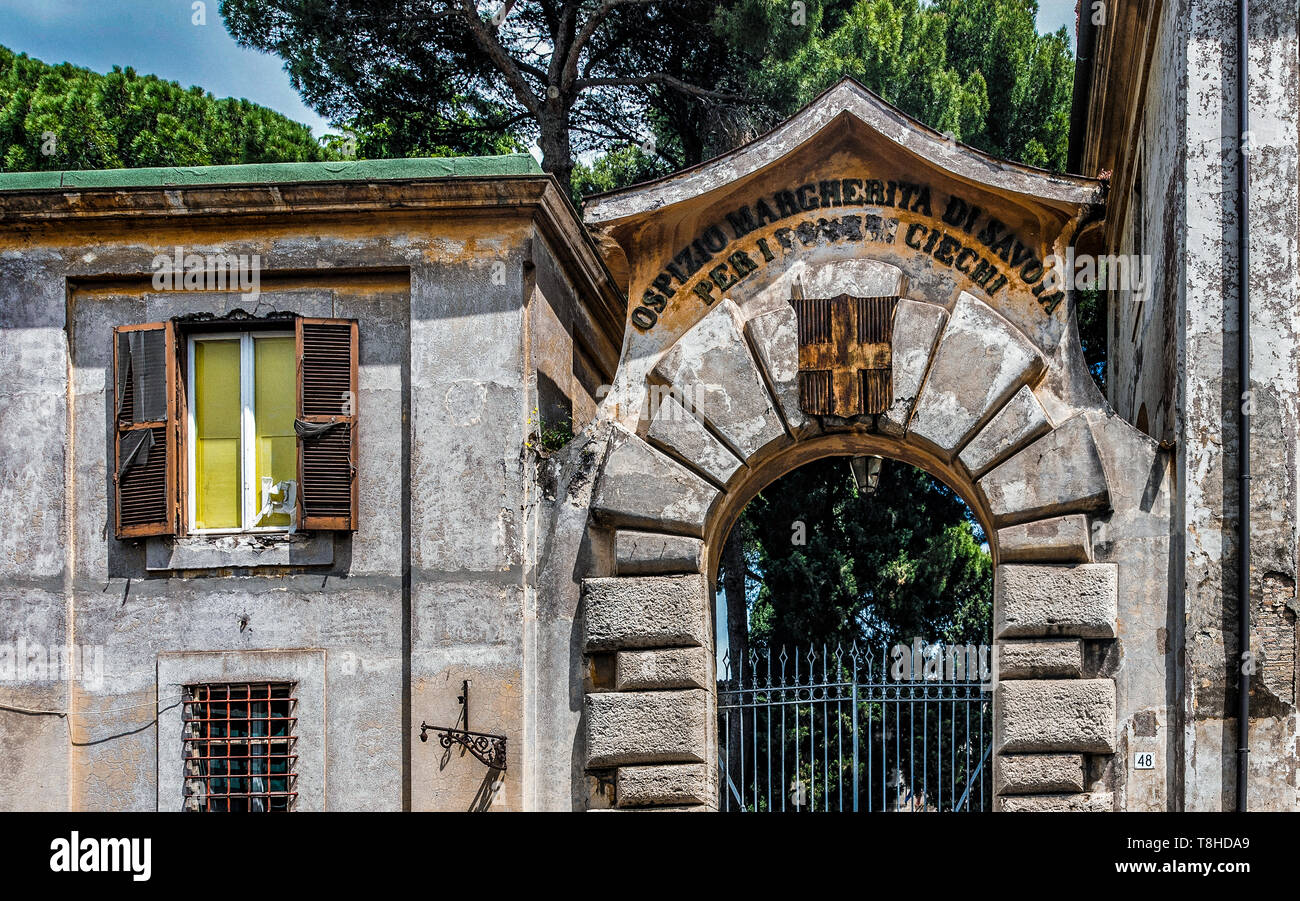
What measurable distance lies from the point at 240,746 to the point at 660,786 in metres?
3.03

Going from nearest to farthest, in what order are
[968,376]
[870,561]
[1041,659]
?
[1041,659] < [968,376] < [870,561]

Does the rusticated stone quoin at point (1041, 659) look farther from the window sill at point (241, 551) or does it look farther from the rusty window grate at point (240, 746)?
the rusty window grate at point (240, 746)

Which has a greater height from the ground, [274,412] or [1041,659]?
[274,412]

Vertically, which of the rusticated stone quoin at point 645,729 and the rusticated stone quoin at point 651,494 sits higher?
the rusticated stone quoin at point 651,494

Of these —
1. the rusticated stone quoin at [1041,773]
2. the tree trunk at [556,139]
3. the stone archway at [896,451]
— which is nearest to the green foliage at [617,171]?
the tree trunk at [556,139]

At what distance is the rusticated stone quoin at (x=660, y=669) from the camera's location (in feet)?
36.2

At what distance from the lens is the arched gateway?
35.1ft

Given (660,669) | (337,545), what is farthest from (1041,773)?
(337,545)

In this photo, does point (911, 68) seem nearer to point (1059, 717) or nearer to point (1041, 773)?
point (1059, 717)

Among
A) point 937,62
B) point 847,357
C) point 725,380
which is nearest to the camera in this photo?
point 847,357

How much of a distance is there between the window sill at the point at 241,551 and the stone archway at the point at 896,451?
200cm

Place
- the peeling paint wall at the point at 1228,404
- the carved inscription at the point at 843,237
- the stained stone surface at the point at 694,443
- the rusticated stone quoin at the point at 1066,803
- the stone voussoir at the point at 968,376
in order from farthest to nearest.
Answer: the carved inscription at the point at 843,237, the stained stone surface at the point at 694,443, the stone voussoir at the point at 968,376, the rusticated stone quoin at the point at 1066,803, the peeling paint wall at the point at 1228,404

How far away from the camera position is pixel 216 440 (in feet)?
38.6

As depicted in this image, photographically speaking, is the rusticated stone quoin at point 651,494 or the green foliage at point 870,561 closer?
the rusticated stone quoin at point 651,494
